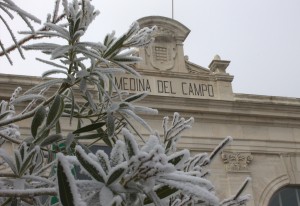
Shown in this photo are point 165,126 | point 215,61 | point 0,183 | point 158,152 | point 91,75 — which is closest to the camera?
point 158,152

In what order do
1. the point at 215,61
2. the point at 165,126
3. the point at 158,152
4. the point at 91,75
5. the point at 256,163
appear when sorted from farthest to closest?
1. the point at 215,61
2. the point at 256,163
3. the point at 165,126
4. the point at 91,75
5. the point at 158,152

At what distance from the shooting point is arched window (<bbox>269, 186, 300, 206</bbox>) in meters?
11.1

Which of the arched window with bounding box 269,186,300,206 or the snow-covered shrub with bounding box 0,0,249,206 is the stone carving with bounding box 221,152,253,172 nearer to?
the arched window with bounding box 269,186,300,206

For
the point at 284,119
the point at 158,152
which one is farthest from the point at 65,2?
the point at 284,119

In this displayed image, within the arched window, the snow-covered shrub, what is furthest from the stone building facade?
the snow-covered shrub

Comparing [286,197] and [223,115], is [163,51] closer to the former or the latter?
[223,115]

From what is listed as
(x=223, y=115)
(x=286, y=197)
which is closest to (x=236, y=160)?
(x=223, y=115)

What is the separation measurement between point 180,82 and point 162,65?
60 cm

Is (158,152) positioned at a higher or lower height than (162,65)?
lower

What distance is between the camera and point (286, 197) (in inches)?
439

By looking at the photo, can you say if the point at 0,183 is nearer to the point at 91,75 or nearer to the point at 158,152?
the point at 91,75

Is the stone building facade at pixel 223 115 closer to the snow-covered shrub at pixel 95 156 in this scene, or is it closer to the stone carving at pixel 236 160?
the stone carving at pixel 236 160

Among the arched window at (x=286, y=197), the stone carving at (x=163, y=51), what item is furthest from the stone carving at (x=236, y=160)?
the stone carving at (x=163, y=51)

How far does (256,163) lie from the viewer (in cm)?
1115
